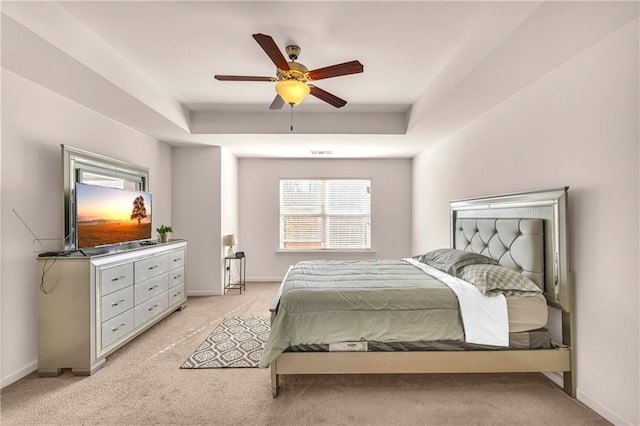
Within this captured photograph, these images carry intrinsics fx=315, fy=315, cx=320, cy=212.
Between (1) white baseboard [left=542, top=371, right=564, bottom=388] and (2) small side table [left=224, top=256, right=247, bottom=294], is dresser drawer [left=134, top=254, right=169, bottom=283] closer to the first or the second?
(2) small side table [left=224, top=256, right=247, bottom=294]

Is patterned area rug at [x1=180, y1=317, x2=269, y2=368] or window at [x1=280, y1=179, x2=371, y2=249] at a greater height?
window at [x1=280, y1=179, x2=371, y2=249]

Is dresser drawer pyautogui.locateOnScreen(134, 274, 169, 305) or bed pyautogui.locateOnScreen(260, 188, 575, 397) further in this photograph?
dresser drawer pyautogui.locateOnScreen(134, 274, 169, 305)

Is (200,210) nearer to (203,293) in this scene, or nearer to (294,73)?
(203,293)

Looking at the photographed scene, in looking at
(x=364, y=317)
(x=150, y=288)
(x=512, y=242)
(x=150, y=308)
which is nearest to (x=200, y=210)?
(x=150, y=288)

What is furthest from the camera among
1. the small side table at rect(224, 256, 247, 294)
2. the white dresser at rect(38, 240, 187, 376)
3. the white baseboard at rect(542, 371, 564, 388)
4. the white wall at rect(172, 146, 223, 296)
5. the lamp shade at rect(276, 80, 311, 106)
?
the small side table at rect(224, 256, 247, 294)

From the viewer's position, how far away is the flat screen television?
112 inches

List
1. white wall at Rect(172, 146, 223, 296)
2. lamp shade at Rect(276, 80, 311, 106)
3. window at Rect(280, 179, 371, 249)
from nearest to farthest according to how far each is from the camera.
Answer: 1. lamp shade at Rect(276, 80, 311, 106)
2. white wall at Rect(172, 146, 223, 296)
3. window at Rect(280, 179, 371, 249)

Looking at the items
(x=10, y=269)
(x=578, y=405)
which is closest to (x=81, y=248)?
(x=10, y=269)

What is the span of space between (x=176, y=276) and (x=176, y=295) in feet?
0.79

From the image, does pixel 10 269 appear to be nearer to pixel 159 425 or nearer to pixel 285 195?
pixel 159 425

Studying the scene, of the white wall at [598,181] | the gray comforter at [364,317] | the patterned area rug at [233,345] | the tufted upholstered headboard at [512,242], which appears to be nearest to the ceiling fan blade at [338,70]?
the white wall at [598,181]

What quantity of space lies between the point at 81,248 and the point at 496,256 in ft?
12.3

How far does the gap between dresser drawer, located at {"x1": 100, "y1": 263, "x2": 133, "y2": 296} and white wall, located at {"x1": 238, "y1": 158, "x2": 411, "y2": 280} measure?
2.93 meters

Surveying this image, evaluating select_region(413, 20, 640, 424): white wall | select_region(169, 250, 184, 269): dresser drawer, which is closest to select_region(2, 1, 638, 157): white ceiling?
select_region(413, 20, 640, 424): white wall
